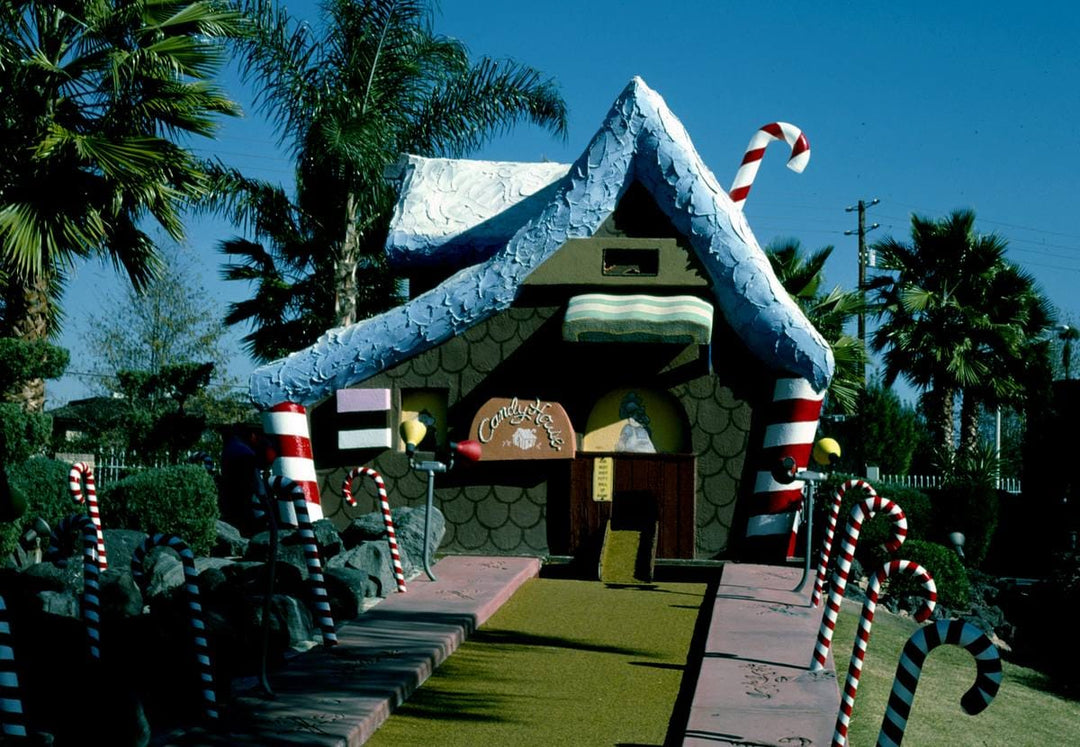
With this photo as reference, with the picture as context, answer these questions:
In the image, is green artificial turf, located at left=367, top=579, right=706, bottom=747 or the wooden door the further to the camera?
the wooden door

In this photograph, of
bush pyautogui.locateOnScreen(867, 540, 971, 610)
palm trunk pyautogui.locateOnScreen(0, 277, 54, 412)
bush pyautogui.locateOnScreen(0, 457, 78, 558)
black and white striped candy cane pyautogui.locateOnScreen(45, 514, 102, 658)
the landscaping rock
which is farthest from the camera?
palm trunk pyautogui.locateOnScreen(0, 277, 54, 412)

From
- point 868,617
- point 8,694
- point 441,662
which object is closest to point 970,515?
point 441,662

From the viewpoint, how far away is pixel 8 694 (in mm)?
5676

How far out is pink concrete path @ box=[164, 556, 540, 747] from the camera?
7.07 meters

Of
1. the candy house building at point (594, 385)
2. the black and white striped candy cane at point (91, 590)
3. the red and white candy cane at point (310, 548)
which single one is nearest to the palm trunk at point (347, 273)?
the candy house building at point (594, 385)

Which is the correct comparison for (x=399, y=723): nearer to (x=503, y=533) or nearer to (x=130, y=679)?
(x=130, y=679)

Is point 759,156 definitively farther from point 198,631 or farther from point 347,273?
point 198,631

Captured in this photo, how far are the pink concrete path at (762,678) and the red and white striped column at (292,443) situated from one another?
537 cm

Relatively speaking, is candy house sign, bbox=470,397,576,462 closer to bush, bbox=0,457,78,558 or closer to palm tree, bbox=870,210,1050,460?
bush, bbox=0,457,78,558

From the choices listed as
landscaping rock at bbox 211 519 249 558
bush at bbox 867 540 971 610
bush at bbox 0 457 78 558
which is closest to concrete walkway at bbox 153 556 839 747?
bush at bbox 867 540 971 610

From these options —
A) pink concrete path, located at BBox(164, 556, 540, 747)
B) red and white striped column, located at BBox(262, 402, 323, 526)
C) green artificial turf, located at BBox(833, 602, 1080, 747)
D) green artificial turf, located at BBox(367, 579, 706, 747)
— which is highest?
red and white striped column, located at BBox(262, 402, 323, 526)

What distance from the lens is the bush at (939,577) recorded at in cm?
1474

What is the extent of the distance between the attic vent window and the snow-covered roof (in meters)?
0.40

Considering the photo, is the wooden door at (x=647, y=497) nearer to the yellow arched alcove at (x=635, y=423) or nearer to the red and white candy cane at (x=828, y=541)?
the yellow arched alcove at (x=635, y=423)
